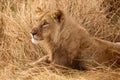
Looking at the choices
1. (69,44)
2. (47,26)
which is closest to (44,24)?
(47,26)

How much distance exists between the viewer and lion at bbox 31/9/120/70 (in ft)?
17.0

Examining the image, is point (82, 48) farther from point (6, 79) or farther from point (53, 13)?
point (6, 79)

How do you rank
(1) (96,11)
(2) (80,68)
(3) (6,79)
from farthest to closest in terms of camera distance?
(1) (96,11) < (2) (80,68) < (3) (6,79)

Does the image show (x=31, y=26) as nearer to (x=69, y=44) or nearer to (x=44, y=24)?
(x=44, y=24)

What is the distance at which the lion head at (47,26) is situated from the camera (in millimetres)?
5121

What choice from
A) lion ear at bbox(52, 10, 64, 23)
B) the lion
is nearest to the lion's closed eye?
the lion

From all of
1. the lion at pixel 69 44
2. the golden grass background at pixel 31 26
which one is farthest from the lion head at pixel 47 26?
the golden grass background at pixel 31 26

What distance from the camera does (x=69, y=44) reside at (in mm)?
5230

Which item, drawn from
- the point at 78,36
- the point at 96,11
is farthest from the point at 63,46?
the point at 96,11

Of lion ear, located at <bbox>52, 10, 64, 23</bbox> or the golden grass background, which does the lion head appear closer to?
lion ear, located at <bbox>52, 10, 64, 23</bbox>

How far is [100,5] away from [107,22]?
37cm

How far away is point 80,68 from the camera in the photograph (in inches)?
207

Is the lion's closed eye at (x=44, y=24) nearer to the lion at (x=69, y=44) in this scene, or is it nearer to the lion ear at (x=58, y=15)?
the lion at (x=69, y=44)

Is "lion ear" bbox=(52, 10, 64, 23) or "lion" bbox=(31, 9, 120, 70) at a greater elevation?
"lion ear" bbox=(52, 10, 64, 23)
